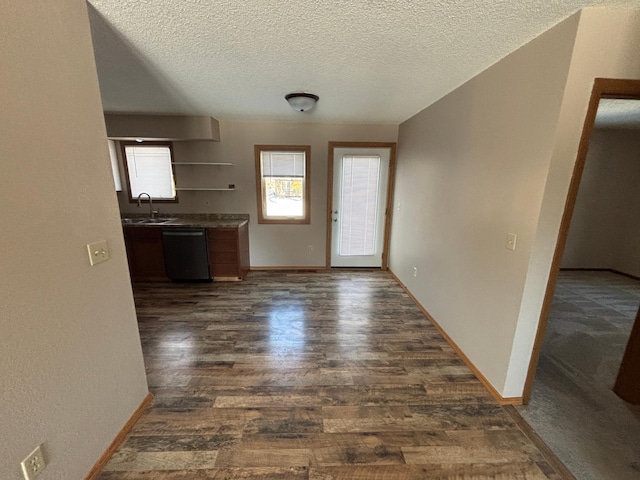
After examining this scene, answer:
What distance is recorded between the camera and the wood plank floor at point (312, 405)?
4.49 ft

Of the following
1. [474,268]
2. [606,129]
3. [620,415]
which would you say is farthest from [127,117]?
[606,129]

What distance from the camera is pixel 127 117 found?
3455 mm

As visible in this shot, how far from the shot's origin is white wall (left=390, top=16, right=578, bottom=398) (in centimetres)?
148

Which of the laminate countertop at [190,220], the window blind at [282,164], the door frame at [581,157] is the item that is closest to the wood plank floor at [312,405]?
the door frame at [581,157]

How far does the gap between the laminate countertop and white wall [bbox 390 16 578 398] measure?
2.77 m

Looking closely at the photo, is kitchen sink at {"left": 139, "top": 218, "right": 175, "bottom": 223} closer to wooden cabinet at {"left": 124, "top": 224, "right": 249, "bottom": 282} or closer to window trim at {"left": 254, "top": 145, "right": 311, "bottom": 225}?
wooden cabinet at {"left": 124, "top": 224, "right": 249, "bottom": 282}

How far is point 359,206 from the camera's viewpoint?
4285 mm

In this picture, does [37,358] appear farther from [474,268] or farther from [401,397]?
[474,268]

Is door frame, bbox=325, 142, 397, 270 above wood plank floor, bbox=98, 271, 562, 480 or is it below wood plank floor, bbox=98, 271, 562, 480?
above

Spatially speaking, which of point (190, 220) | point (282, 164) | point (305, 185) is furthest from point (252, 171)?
point (190, 220)

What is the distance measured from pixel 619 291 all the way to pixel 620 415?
3216mm

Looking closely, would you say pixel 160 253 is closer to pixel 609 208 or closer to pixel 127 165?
pixel 127 165

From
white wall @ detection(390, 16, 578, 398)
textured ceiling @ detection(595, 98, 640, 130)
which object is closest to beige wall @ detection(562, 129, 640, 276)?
textured ceiling @ detection(595, 98, 640, 130)

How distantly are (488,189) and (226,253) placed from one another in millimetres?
3366
